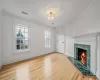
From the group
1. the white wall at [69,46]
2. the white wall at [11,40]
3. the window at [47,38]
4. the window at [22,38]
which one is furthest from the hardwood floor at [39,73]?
the window at [47,38]

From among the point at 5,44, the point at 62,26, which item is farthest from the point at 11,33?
the point at 62,26

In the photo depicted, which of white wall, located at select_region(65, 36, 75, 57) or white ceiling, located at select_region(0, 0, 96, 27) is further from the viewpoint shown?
white wall, located at select_region(65, 36, 75, 57)

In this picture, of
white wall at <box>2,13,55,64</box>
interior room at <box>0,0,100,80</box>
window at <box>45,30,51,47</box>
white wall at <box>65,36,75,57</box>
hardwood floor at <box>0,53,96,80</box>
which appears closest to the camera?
hardwood floor at <box>0,53,96,80</box>

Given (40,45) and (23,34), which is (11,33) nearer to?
(23,34)

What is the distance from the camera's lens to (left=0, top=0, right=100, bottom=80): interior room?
8.52ft

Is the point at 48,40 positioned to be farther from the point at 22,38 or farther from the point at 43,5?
the point at 43,5

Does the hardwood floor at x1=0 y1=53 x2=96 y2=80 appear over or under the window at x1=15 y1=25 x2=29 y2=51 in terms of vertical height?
under

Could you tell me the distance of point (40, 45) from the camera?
5695 millimetres

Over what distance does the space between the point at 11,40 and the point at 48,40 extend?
3324 millimetres

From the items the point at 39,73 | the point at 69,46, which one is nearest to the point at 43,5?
the point at 39,73

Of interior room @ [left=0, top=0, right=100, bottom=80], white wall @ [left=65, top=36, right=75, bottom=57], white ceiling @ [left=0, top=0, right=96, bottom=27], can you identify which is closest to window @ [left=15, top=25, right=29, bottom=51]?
interior room @ [left=0, top=0, right=100, bottom=80]

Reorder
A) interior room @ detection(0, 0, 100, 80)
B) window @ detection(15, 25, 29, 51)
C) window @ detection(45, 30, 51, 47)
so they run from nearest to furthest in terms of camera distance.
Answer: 1. interior room @ detection(0, 0, 100, 80)
2. window @ detection(15, 25, 29, 51)
3. window @ detection(45, 30, 51, 47)

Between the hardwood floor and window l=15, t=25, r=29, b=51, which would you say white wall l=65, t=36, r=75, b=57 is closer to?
the hardwood floor

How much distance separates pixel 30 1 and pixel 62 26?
436 cm
